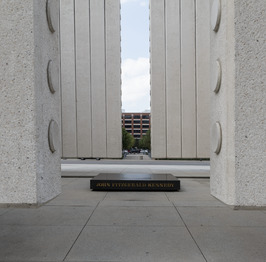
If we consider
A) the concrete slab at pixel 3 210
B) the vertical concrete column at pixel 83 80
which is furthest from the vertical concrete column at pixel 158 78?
the concrete slab at pixel 3 210

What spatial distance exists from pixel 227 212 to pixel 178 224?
1.59m

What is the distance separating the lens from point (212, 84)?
725cm

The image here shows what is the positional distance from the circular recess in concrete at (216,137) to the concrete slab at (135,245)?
9.66 ft

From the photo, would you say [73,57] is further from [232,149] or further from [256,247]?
[256,247]

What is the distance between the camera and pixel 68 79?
2055 centimetres

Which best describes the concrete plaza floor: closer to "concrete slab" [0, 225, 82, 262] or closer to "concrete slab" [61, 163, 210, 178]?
"concrete slab" [0, 225, 82, 262]

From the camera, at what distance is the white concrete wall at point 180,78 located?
1903 centimetres

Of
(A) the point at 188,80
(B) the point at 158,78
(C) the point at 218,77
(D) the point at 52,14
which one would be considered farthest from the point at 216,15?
(A) the point at 188,80

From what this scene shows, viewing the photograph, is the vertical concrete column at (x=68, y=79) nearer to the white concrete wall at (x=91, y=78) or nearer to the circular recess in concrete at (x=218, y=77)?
the white concrete wall at (x=91, y=78)

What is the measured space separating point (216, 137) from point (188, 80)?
1379 cm

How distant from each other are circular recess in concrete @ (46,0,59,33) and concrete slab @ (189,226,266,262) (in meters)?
6.58

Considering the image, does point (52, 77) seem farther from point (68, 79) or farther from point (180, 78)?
point (180, 78)

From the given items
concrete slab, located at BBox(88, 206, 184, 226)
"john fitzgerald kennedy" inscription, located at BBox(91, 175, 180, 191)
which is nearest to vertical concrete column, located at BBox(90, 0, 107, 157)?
"john fitzgerald kennedy" inscription, located at BBox(91, 175, 180, 191)

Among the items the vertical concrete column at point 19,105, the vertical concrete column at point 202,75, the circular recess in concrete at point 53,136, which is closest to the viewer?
the vertical concrete column at point 19,105
